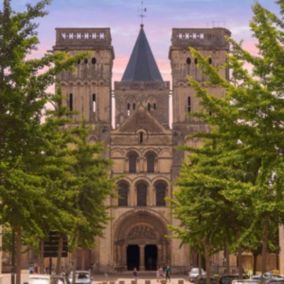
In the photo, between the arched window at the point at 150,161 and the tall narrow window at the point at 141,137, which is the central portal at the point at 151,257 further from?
the tall narrow window at the point at 141,137

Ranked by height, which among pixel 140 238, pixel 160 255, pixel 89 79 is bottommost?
pixel 160 255

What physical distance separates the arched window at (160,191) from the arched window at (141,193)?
3.99 feet

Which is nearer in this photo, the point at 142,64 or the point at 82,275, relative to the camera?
the point at 82,275

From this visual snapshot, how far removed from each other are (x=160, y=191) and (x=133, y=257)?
305 inches

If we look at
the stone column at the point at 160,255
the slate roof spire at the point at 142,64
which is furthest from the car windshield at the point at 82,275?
the slate roof spire at the point at 142,64

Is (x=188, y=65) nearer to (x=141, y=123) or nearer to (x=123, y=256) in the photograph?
(x=141, y=123)

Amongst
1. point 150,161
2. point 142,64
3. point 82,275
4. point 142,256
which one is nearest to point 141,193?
point 150,161

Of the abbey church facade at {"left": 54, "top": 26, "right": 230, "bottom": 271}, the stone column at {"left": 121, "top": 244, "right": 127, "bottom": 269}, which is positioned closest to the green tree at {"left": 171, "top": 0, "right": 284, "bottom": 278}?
the abbey church facade at {"left": 54, "top": 26, "right": 230, "bottom": 271}

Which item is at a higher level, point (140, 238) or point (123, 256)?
point (140, 238)

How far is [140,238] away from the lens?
83.6 metres

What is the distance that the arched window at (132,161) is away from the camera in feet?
273

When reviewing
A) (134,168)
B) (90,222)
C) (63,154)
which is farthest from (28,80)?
(134,168)

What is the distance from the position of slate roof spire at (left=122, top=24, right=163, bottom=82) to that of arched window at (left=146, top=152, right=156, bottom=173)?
1342 cm

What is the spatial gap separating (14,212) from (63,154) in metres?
5.15
